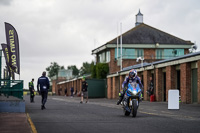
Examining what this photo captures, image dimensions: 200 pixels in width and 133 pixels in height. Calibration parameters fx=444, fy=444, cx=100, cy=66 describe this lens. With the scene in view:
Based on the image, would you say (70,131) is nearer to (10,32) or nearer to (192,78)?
(10,32)

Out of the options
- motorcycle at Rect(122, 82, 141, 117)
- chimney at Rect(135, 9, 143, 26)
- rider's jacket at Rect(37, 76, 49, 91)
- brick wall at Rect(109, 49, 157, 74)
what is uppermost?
chimney at Rect(135, 9, 143, 26)

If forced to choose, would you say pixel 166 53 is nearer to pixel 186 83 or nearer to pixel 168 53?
pixel 168 53

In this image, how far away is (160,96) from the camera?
3712 cm

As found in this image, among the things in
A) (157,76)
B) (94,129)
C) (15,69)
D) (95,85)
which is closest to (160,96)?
(157,76)

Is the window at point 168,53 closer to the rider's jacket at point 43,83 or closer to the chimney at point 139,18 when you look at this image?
the chimney at point 139,18

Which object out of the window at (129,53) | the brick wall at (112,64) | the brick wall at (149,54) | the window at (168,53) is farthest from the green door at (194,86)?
the window at (168,53)

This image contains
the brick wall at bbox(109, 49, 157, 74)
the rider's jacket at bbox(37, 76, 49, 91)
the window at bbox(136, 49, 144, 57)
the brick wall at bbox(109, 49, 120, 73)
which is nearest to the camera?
the rider's jacket at bbox(37, 76, 49, 91)

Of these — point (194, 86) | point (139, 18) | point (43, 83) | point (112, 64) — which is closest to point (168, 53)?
point (112, 64)

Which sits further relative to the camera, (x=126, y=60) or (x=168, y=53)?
(x=168, y=53)

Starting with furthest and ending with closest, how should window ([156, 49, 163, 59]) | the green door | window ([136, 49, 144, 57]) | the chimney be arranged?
the chimney, window ([156, 49, 163, 59]), window ([136, 49, 144, 57]), the green door

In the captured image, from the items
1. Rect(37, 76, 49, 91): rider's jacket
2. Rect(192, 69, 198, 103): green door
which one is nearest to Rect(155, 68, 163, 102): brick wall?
Rect(192, 69, 198, 103): green door

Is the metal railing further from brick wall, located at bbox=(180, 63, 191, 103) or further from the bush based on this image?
the bush

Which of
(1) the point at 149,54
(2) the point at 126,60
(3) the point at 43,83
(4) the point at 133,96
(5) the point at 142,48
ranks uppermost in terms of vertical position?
(5) the point at 142,48

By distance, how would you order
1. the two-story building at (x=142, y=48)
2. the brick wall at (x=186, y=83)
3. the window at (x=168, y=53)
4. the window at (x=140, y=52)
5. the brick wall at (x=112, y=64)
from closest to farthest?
1. the brick wall at (x=186, y=83)
2. the brick wall at (x=112, y=64)
3. the two-story building at (x=142, y=48)
4. the window at (x=140, y=52)
5. the window at (x=168, y=53)
